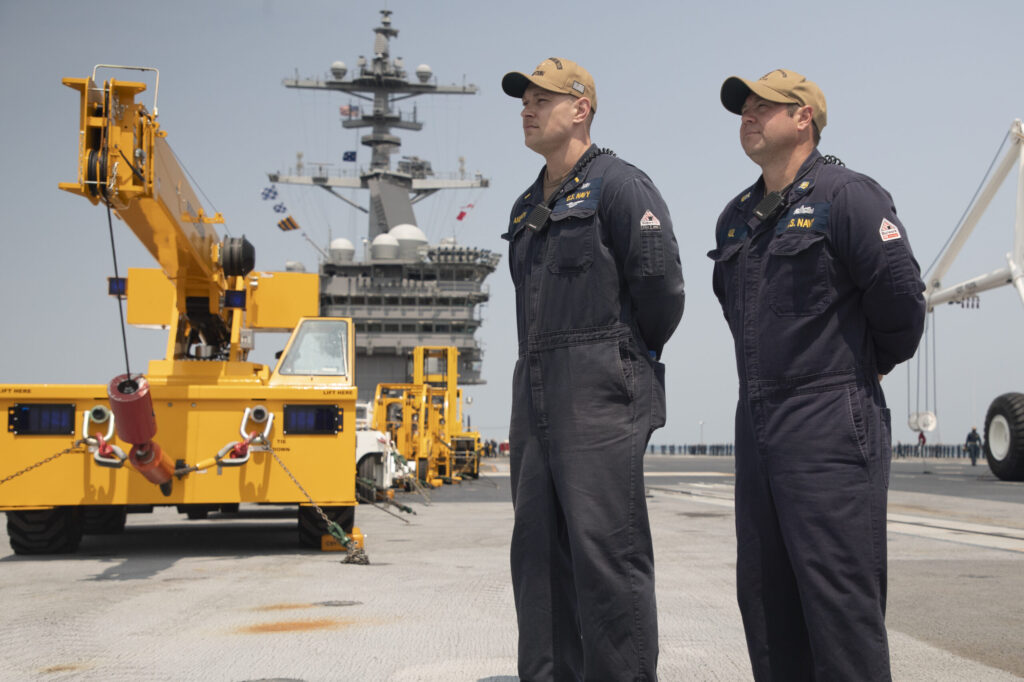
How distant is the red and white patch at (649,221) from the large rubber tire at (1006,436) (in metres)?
21.6

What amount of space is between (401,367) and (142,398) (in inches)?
2583

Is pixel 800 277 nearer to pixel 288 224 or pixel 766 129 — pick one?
pixel 766 129

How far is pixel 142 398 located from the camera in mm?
7770

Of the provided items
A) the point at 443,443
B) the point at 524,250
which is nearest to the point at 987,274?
the point at 443,443

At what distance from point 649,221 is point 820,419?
86cm

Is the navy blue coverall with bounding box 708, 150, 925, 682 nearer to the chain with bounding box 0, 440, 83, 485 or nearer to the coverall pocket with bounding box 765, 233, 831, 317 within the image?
the coverall pocket with bounding box 765, 233, 831, 317

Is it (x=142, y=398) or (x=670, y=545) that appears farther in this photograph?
(x=670, y=545)

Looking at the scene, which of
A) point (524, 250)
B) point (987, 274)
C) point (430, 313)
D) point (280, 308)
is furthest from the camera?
point (430, 313)

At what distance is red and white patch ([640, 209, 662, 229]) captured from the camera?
345 cm

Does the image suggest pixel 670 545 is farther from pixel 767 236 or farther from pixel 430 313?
pixel 430 313

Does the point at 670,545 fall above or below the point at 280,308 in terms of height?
below

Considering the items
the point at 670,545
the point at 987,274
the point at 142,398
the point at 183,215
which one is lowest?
the point at 670,545

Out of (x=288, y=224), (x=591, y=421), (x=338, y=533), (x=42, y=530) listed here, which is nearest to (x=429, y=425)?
(x=42, y=530)

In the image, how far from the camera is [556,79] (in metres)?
3.59
